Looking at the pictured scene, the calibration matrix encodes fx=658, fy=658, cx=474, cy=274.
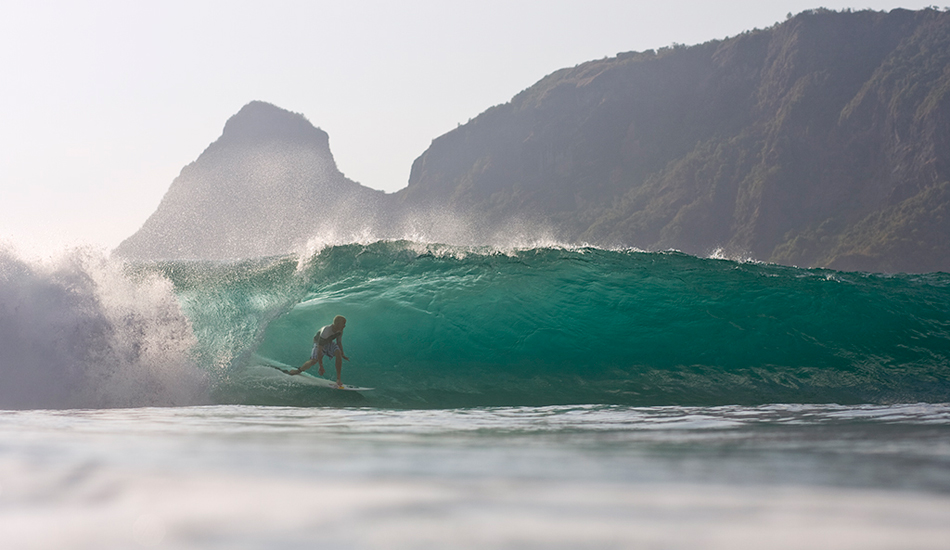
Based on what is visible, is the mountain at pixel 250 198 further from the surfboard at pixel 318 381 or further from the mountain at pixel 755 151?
the surfboard at pixel 318 381

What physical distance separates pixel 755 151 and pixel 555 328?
77579 millimetres

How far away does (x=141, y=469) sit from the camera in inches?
98.3

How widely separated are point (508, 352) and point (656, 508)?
254 inches

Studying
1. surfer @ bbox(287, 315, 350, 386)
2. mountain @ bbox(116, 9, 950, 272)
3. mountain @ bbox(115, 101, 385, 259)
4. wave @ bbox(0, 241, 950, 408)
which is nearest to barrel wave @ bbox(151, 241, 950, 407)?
wave @ bbox(0, 241, 950, 408)

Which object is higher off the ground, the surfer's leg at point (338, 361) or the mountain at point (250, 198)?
the mountain at point (250, 198)

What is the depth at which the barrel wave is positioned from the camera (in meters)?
7.55

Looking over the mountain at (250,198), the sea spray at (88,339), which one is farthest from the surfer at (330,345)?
the mountain at (250,198)

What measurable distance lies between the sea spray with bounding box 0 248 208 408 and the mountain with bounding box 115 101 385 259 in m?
107

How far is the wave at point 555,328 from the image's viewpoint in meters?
7.53

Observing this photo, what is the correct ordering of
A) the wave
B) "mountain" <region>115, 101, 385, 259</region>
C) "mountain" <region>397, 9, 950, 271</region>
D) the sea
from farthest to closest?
"mountain" <region>115, 101, 385, 259</region>
"mountain" <region>397, 9, 950, 271</region>
the wave
the sea

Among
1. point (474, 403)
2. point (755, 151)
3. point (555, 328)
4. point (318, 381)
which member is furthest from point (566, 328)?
point (755, 151)

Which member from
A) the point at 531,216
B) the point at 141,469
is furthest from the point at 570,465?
the point at 531,216

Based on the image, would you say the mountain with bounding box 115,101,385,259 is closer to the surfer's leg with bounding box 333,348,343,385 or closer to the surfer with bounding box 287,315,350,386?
the surfer with bounding box 287,315,350,386

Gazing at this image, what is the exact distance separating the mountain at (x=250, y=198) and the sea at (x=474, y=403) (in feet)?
348
